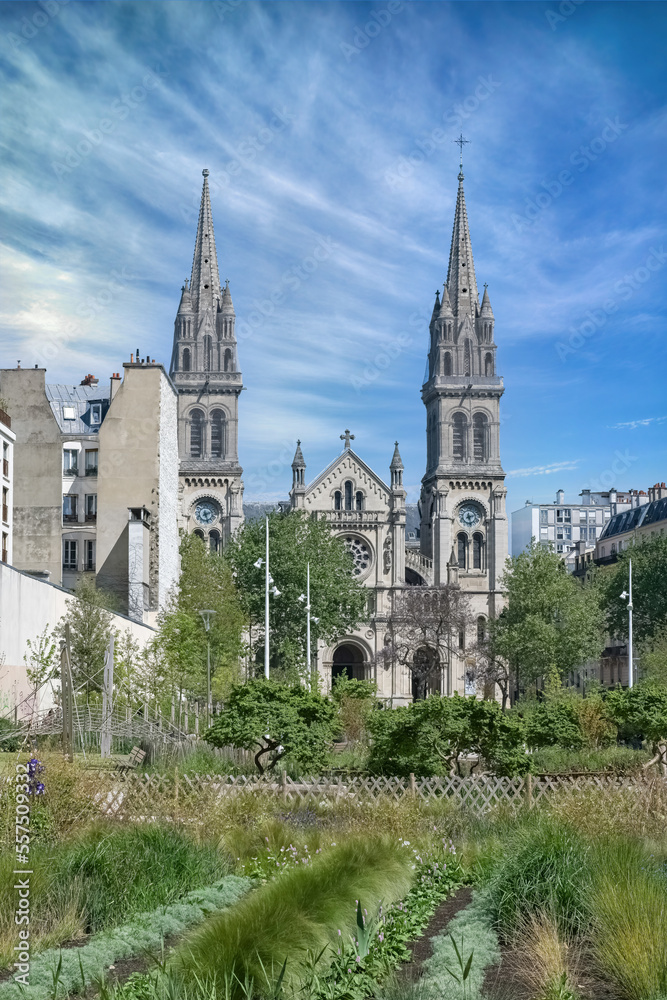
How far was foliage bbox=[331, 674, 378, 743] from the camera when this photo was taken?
34562 millimetres

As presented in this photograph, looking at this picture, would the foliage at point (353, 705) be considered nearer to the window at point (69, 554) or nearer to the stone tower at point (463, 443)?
the window at point (69, 554)

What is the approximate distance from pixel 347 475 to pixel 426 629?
1495 cm

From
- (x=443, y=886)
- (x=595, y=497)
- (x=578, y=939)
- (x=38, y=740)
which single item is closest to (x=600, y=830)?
(x=443, y=886)

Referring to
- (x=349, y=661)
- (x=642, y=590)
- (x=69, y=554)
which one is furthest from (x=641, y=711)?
(x=349, y=661)

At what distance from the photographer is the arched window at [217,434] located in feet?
295

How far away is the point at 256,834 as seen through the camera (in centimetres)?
1205

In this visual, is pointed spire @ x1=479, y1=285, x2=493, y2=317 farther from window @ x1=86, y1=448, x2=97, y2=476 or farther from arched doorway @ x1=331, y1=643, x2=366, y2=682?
window @ x1=86, y1=448, x2=97, y2=476

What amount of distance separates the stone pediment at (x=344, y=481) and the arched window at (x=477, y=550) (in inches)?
324

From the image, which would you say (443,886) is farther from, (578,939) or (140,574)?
(140,574)

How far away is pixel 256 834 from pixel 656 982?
5.66 m

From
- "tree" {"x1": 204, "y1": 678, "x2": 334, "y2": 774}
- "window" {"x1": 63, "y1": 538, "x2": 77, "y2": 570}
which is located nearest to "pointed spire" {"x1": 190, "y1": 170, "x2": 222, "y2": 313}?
"window" {"x1": 63, "y1": 538, "x2": 77, "y2": 570}

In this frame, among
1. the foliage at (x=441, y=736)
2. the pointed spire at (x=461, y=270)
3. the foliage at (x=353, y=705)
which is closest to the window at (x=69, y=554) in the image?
the foliage at (x=353, y=705)

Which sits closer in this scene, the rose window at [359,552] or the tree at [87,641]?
the tree at [87,641]

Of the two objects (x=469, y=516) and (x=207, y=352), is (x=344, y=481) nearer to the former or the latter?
(x=469, y=516)
